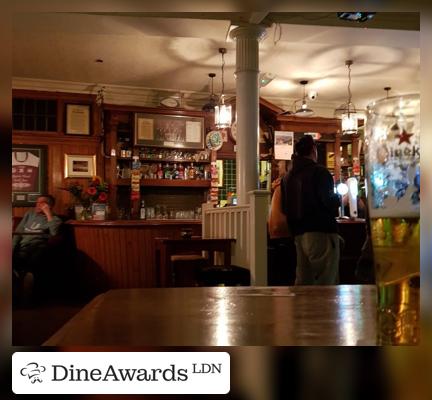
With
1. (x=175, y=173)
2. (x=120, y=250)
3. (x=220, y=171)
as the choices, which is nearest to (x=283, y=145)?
(x=220, y=171)

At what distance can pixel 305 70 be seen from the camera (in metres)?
5.69

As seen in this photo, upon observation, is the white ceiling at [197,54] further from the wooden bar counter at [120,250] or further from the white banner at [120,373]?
the white banner at [120,373]

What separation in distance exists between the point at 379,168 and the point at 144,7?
0.28 metres

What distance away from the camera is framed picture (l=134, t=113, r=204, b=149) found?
614 centimetres

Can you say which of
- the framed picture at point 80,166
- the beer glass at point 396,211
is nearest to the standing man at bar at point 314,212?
the beer glass at point 396,211

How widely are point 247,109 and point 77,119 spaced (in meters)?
3.10

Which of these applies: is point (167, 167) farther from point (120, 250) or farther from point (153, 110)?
point (120, 250)

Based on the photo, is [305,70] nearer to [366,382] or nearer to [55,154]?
→ [55,154]

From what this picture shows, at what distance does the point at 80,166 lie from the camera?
6.00 m

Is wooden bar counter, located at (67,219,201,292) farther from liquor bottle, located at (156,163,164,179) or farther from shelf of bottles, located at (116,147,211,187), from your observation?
liquor bottle, located at (156,163,164,179)

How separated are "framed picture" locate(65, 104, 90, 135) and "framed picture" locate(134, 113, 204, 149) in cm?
73

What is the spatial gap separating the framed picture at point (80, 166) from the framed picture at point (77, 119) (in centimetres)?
37

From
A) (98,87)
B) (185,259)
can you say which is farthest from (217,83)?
(185,259)

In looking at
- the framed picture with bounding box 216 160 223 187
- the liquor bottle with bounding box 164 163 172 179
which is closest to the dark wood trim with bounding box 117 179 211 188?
the liquor bottle with bounding box 164 163 172 179
